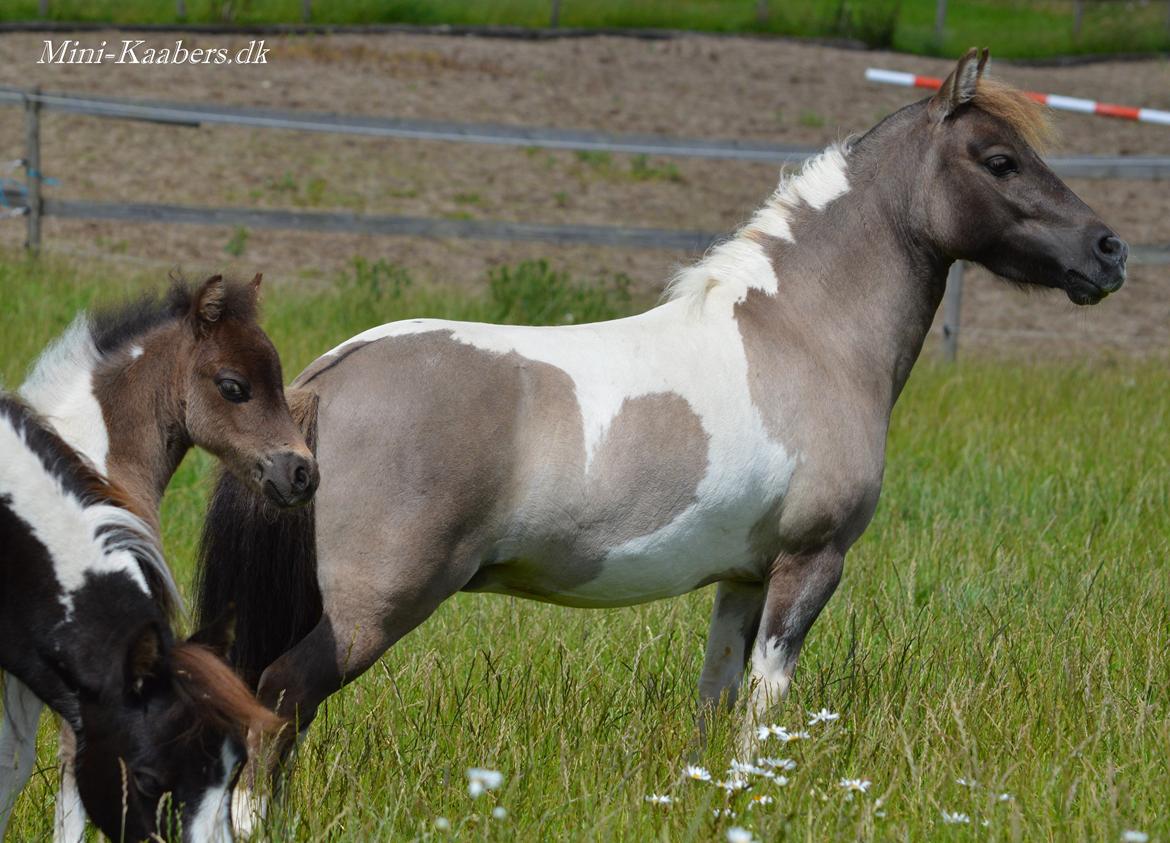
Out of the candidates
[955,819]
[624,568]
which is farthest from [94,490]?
[955,819]

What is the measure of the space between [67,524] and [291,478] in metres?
0.54

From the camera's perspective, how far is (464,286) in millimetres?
12203

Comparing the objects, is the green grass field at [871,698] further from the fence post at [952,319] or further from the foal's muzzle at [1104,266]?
the fence post at [952,319]

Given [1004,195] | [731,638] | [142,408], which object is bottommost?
[731,638]

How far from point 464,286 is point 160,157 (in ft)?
15.5

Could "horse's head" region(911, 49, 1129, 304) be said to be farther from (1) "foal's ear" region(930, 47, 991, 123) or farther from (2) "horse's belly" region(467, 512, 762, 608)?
(2) "horse's belly" region(467, 512, 762, 608)

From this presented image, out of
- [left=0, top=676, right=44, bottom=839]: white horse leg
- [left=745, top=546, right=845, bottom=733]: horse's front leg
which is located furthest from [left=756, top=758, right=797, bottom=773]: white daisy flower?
[left=0, top=676, right=44, bottom=839]: white horse leg

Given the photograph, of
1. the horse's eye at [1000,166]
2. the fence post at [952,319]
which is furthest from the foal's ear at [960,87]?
the fence post at [952,319]

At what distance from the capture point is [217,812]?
2.72m

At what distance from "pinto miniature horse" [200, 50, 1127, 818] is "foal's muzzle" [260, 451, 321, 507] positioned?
0.09 metres

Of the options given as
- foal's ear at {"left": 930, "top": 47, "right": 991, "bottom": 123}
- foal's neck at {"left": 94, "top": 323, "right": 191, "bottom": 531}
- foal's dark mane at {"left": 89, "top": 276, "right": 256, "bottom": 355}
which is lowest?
foal's neck at {"left": 94, "top": 323, "right": 191, "bottom": 531}

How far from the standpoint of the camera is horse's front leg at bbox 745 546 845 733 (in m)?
3.80

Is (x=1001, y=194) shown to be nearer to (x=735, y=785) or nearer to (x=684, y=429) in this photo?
(x=684, y=429)

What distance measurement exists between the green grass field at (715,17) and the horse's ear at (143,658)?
18.8m
